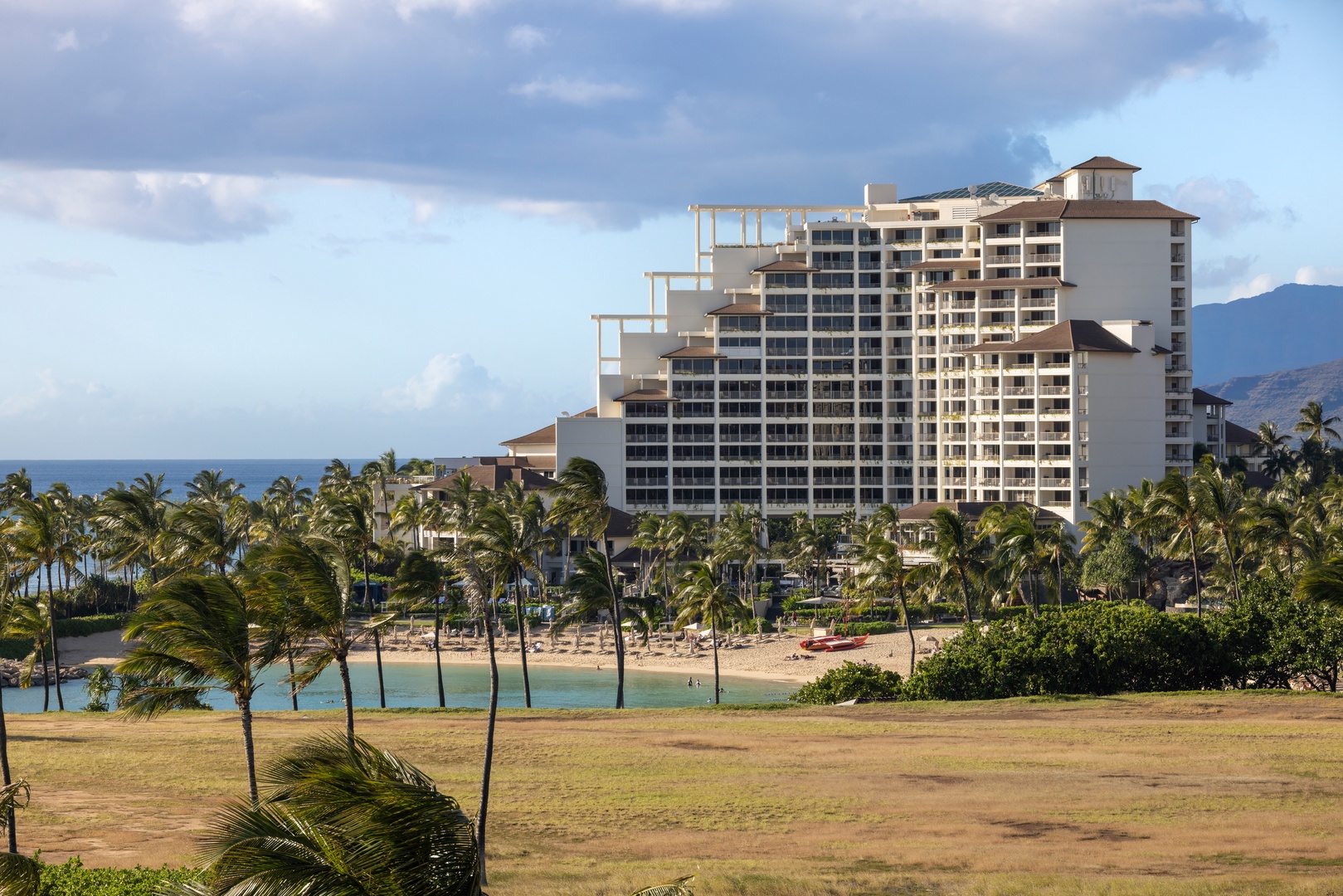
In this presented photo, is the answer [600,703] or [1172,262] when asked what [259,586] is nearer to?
[600,703]

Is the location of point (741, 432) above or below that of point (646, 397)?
below

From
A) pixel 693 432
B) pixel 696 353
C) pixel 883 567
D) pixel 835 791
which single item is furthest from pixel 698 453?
pixel 835 791

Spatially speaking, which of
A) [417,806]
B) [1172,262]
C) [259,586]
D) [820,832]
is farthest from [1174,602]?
[417,806]

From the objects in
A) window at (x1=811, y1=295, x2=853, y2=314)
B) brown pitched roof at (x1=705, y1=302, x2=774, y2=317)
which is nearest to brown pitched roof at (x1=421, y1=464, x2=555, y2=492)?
brown pitched roof at (x1=705, y1=302, x2=774, y2=317)

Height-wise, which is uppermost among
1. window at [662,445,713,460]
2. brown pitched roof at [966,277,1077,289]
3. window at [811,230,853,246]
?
window at [811,230,853,246]

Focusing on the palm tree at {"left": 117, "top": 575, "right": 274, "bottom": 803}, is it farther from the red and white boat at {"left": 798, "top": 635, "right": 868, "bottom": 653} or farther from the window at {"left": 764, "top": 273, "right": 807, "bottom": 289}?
the window at {"left": 764, "top": 273, "right": 807, "bottom": 289}

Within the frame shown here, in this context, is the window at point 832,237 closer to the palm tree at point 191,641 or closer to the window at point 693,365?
the window at point 693,365

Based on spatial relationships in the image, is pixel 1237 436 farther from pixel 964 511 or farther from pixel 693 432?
pixel 693 432
